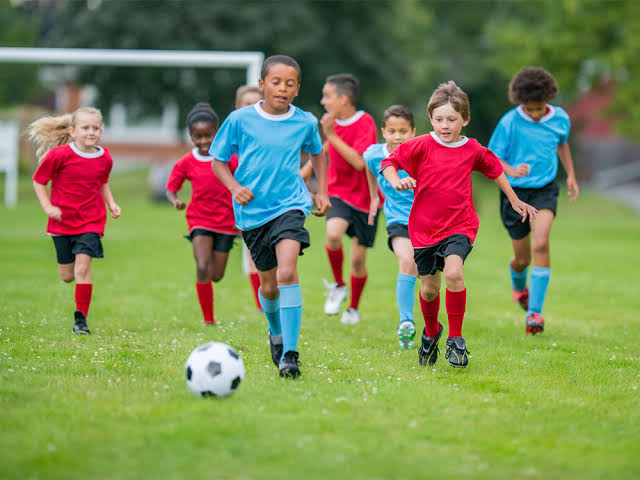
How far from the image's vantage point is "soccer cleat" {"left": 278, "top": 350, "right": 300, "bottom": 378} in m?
5.61

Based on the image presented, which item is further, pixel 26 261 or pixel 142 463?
pixel 26 261

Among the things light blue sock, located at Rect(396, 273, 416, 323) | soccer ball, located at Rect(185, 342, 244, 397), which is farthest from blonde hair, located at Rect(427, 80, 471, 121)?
soccer ball, located at Rect(185, 342, 244, 397)

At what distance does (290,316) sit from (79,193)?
104 inches

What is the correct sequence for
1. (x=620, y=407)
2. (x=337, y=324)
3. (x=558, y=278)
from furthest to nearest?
(x=558, y=278) → (x=337, y=324) → (x=620, y=407)

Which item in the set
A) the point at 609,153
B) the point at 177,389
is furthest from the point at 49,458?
the point at 609,153

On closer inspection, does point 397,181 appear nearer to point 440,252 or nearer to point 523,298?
point 440,252

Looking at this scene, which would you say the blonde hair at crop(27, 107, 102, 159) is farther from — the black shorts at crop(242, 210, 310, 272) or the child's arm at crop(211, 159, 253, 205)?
the black shorts at crop(242, 210, 310, 272)

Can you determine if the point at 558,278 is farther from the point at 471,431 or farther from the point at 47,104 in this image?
the point at 47,104

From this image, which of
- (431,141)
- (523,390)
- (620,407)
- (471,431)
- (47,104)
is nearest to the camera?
(471,431)

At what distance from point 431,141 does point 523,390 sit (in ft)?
6.09

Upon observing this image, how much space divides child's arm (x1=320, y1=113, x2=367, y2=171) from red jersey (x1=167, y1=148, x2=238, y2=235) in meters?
1.09

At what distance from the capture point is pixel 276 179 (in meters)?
5.79

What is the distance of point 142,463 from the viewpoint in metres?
3.85

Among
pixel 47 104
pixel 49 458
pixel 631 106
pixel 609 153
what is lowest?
pixel 49 458
